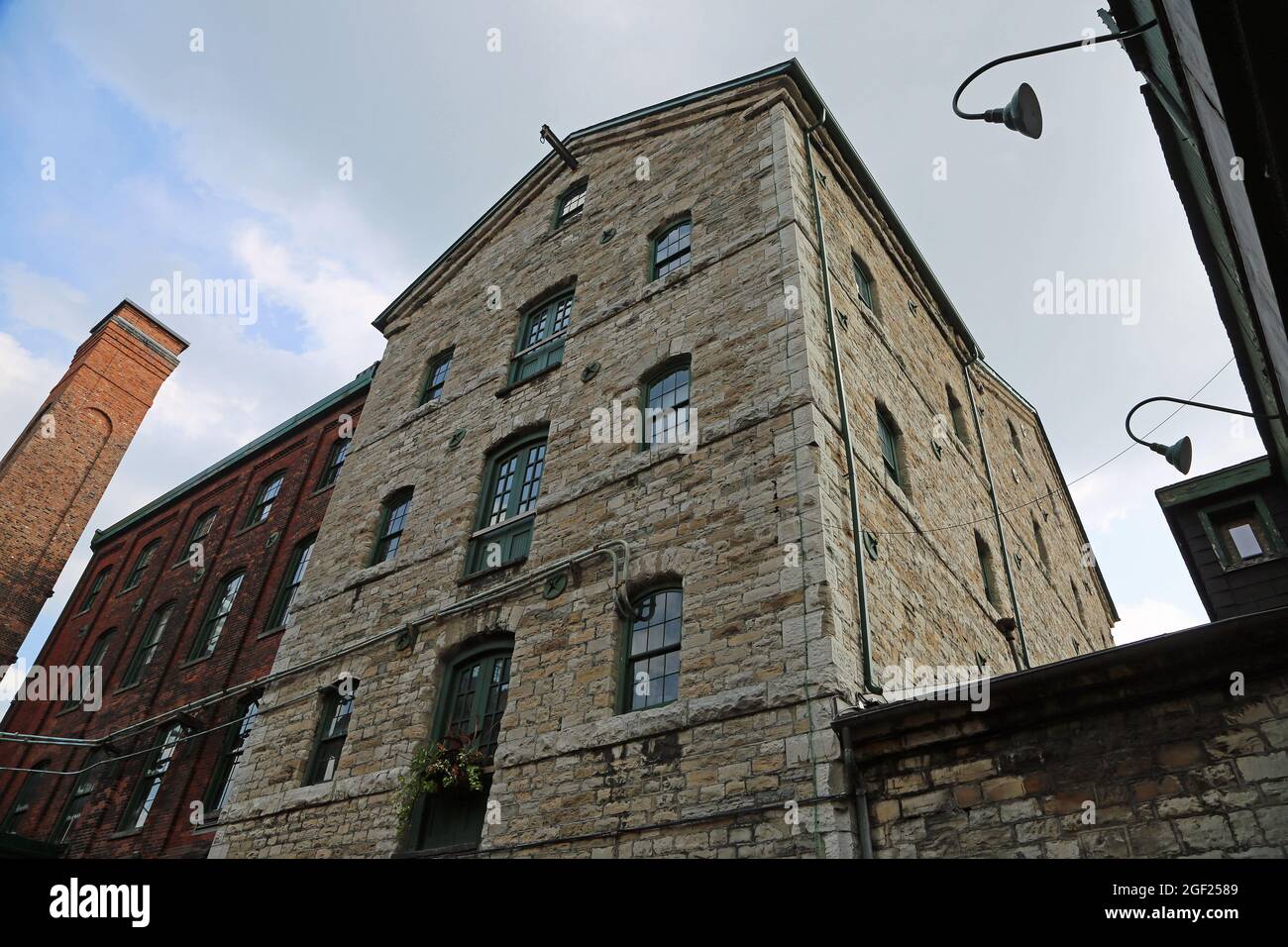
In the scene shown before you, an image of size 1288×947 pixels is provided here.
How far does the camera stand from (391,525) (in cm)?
1503

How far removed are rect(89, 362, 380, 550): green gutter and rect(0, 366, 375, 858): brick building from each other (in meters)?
0.06

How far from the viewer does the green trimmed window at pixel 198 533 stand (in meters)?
22.5

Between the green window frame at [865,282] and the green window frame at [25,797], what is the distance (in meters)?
19.9

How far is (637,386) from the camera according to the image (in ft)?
40.7

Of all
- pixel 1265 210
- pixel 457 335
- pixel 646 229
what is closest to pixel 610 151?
pixel 646 229

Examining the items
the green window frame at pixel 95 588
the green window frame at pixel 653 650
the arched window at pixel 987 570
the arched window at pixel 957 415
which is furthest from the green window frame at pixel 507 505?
the green window frame at pixel 95 588

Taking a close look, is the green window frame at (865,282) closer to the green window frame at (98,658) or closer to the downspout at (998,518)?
the downspout at (998,518)

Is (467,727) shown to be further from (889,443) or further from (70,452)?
(70,452)

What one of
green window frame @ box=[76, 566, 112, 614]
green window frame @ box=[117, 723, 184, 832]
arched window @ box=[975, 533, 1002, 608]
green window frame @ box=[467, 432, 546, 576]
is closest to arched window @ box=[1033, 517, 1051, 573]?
arched window @ box=[975, 533, 1002, 608]

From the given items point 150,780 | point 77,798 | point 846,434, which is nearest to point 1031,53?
point 846,434

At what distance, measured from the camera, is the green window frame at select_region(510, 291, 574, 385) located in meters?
14.7

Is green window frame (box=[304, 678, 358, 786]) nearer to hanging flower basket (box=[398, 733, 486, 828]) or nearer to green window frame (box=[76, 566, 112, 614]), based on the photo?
hanging flower basket (box=[398, 733, 486, 828])

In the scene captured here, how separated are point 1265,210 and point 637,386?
28.1ft

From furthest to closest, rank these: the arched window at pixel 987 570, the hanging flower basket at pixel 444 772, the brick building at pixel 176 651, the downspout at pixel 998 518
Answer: the brick building at pixel 176 651, the downspout at pixel 998 518, the arched window at pixel 987 570, the hanging flower basket at pixel 444 772
